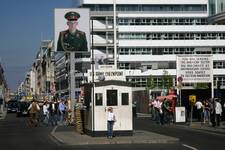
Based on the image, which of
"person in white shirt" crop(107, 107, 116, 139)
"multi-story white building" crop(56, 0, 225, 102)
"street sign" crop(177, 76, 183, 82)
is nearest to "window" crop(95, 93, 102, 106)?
"person in white shirt" crop(107, 107, 116, 139)

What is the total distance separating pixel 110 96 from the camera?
26.1 meters

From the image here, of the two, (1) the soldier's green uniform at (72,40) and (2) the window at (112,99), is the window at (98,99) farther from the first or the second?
(1) the soldier's green uniform at (72,40)

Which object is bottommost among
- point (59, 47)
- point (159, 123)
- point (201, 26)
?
point (159, 123)

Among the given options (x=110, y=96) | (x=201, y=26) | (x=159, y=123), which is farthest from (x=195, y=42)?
(x=110, y=96)

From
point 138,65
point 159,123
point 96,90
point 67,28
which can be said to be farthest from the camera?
point 138,65

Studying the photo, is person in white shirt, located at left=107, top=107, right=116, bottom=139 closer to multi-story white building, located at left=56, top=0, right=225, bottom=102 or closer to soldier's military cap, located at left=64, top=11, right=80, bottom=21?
soldier's military cap, located at left=64, top=11, right=80, bottom=21

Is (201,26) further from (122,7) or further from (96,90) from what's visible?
(96,90)

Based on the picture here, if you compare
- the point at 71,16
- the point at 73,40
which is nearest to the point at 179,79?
the point at 73,40

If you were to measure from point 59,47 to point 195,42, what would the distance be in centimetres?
6796

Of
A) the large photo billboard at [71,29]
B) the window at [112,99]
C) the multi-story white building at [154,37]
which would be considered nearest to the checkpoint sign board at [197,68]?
the large photo billboard at [71,29]

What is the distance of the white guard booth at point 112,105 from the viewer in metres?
26.0

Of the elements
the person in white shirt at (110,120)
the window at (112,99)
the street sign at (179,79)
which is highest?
the street sign at (179,79)

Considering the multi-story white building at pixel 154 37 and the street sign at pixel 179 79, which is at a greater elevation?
the multi-story white building at pixel 154 37

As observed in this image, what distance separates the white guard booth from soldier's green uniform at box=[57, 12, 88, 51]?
11.6 m
